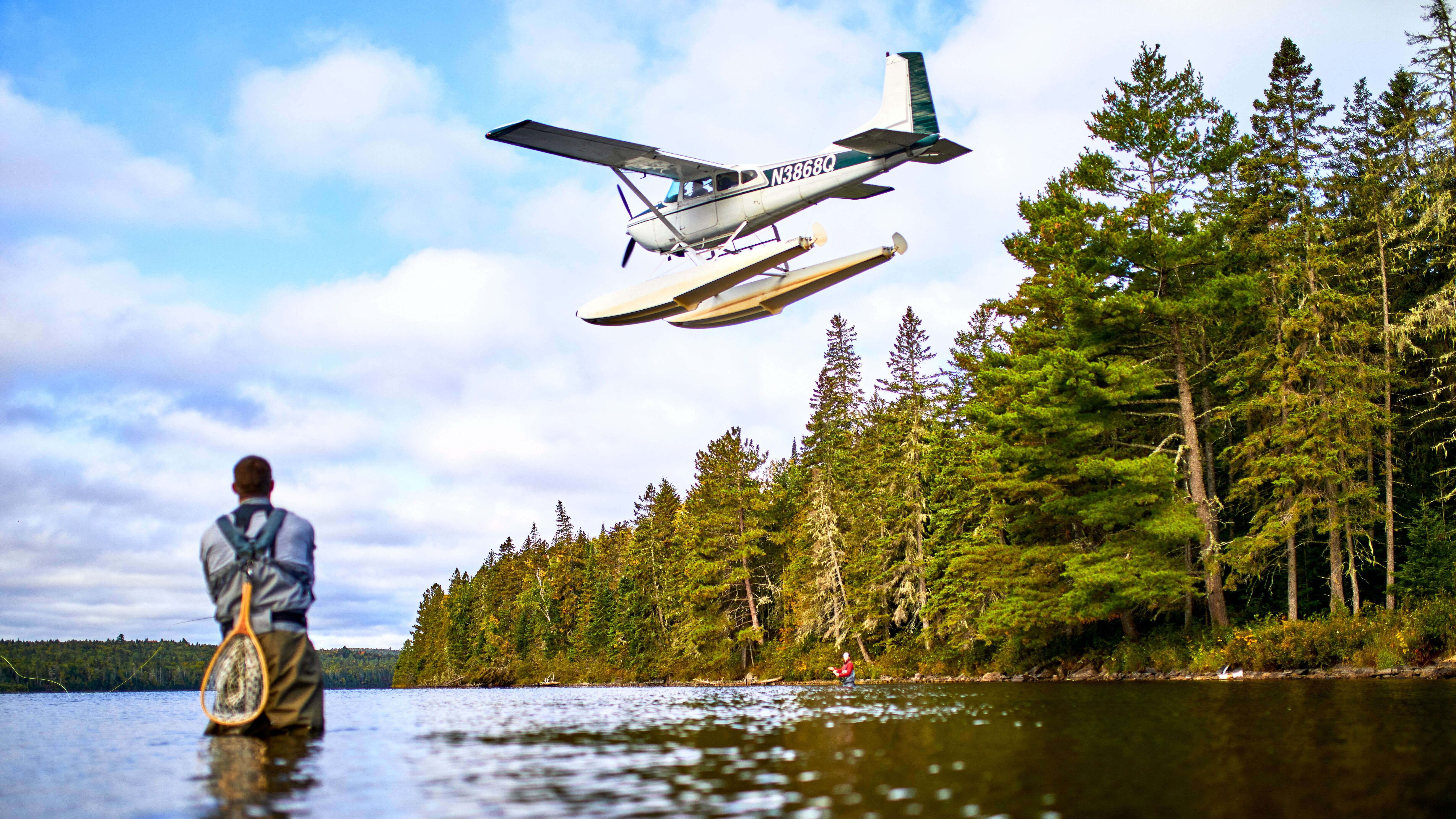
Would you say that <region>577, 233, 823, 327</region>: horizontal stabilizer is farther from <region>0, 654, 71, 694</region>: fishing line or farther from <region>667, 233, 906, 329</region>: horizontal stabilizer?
<region>0, 654, 71, 694</region>: fishing line

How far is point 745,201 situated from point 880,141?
4569 millimetres

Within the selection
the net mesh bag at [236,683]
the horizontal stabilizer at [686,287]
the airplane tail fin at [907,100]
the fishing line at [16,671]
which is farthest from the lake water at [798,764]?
the airplane tail fin at [907,100]

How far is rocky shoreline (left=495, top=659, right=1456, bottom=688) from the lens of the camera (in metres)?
19.9

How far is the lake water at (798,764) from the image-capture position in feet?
15.4

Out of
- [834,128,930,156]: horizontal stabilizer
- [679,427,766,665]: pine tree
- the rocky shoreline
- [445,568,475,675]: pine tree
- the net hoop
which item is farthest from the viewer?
[445,568,475,675]: pine tree

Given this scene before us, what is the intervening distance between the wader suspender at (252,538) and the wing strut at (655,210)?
17.6 metres

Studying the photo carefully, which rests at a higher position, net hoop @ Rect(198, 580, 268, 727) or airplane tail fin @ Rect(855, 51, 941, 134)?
airplane tail fin @ Rect(855, 51, 941, 134)

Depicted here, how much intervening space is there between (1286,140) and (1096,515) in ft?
57.2

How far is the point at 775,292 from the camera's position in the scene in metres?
23.3

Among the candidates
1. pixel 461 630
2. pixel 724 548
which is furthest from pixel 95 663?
pixel 724 548

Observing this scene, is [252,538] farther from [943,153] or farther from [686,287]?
[943,153]

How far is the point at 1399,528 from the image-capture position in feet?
88.6

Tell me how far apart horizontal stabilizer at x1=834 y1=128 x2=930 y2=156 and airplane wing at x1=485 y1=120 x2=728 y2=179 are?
486cm

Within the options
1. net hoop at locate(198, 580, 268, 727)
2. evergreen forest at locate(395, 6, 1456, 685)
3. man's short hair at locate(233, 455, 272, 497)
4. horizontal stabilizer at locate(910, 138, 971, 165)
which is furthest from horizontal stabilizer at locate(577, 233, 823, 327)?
net hoop at locate(198, 580, 268, 727)
